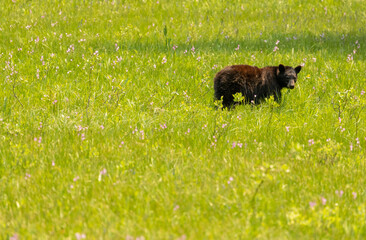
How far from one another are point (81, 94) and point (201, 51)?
10.5 feet

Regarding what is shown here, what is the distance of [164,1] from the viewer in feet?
43.4

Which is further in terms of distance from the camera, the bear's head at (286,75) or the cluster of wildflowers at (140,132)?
the bear's head at (286,75)

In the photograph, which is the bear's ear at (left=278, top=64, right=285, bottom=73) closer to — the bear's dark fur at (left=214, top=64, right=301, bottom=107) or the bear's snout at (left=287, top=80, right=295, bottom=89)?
the bear's dark fur at (left=214, top=64, right=301, bottom=107)

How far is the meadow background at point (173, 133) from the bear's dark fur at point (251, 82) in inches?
11.3

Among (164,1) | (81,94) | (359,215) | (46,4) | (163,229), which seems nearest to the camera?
(163,229)

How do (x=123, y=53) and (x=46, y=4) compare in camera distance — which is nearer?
(x=123, y=53)

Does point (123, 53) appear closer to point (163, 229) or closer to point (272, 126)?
point (272, 126)

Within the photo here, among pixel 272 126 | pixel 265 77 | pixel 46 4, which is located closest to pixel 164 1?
pixel 46 4

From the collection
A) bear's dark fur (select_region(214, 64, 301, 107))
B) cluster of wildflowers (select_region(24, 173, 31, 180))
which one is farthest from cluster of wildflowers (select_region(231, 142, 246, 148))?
cluster of wildflowers (select_region(24, 173, 31, 180))

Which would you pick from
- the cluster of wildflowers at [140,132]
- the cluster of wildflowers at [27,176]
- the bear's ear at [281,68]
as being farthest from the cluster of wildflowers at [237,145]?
the bear's ear at [281,68]

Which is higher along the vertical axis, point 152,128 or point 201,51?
point 201,51

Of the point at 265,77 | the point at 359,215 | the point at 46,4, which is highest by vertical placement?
the point at 46,4

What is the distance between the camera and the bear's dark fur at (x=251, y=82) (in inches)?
293

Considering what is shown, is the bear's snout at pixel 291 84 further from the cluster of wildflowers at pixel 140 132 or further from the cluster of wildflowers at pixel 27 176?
the cluster of wildflowers at pixel 27 176
